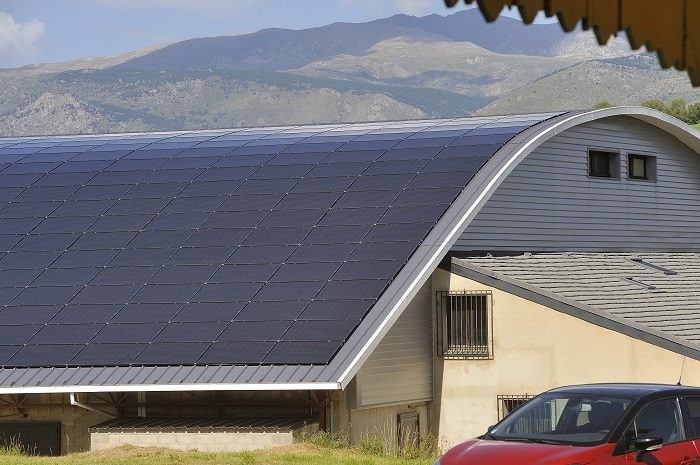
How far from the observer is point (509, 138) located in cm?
3064

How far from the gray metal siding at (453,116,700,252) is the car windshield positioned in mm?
14408

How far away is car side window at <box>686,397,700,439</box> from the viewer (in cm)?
1393

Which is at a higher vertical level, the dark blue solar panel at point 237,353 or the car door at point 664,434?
the dark blue solar panel at point 237,353

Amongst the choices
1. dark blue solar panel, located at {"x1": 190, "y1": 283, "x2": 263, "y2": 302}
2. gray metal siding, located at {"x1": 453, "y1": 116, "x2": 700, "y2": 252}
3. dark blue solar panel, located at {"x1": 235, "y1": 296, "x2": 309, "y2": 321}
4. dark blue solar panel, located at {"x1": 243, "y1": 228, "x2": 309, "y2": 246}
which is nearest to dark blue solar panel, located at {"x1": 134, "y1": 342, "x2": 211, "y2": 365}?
dark blue solar panel, located at {"x1": 235, "y1": 296, "x2": 309, "y2": 321}

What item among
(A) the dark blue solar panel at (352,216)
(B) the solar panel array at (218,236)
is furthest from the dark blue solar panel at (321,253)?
(A) the dark blue solar panel at (352,216)

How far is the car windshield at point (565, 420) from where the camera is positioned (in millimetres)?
13258

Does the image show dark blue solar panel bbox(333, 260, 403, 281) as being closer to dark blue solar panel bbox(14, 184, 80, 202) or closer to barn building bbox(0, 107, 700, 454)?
barn building bbox(0, 107, 700, 454)

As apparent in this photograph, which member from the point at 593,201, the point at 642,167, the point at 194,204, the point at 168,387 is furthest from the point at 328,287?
the point at 642,167

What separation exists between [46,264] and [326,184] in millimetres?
7180

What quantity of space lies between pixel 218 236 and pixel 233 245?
2.32 feet

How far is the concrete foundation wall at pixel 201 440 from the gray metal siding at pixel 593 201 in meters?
8.12

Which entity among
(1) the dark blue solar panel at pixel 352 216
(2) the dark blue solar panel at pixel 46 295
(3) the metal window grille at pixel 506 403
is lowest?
(3) the metal window grille at pixel 506 403

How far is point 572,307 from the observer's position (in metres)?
25.9

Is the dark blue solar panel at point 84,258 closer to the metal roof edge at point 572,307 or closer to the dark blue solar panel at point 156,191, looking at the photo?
the dark blue solar panel at point 156,191
